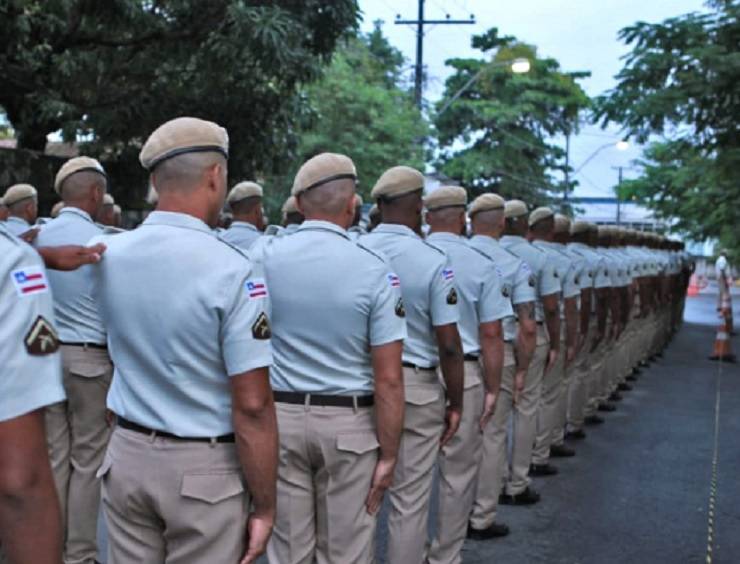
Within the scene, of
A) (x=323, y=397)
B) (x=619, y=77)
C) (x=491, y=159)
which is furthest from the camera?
(x=491, y=159)

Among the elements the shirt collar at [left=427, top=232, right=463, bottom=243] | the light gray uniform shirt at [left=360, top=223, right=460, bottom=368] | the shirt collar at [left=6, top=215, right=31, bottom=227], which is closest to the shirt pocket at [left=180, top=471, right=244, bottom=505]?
the light gray uniform shirt at [left=360, top=223, right=460, bottom=368]

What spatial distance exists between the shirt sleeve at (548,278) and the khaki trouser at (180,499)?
443 cm

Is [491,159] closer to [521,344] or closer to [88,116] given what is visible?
[88,116]

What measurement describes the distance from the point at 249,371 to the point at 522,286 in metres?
3.72

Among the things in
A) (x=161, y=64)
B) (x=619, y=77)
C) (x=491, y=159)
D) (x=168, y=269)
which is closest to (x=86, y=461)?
(x=168, y=269)

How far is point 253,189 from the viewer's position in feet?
21.8

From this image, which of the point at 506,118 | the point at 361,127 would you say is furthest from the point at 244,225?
the point at 506,118

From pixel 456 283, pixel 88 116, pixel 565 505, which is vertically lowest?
pixel 565 505

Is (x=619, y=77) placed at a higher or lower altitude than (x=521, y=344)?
higher

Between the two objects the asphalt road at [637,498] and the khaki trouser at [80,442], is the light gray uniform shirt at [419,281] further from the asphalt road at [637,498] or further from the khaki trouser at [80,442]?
the asphalt road at [637,498]

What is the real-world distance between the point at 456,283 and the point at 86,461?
2.15m

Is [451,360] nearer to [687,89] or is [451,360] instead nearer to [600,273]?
[600,273]

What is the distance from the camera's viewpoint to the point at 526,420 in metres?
6.85

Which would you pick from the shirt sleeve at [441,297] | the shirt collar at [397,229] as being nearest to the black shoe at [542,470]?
the shirt sleeve at [441,297]
